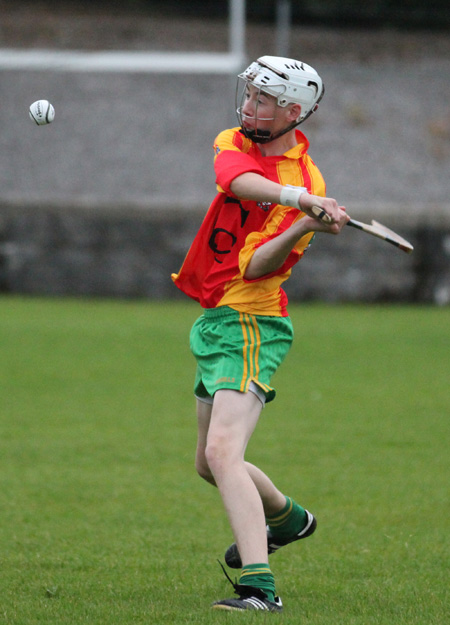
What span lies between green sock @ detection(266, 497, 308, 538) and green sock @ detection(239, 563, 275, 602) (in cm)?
77

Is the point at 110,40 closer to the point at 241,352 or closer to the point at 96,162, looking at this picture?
the point at 96,162

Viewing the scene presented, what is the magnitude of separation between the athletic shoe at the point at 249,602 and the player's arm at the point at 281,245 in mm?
1244

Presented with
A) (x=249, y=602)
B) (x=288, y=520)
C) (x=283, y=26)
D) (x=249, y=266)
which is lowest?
(x=283, y=26)

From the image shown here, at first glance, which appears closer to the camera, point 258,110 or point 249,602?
point 249,602

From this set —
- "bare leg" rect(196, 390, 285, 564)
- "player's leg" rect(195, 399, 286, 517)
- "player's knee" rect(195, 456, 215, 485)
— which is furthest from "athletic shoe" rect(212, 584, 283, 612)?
"player's knee" rect(195, 456, 215, 485)

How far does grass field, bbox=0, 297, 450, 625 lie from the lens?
165 inches

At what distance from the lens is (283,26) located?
33.3 m

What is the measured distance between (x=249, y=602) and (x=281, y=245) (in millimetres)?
1371

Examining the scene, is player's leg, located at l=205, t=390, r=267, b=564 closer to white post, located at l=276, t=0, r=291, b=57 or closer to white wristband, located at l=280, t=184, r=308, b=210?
white wristband, located at l=280, t=184, r=308, b=210

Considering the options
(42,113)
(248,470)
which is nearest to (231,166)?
(42,113)

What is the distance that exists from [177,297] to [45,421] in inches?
362

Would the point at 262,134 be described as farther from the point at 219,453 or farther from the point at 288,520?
the point at 288,520

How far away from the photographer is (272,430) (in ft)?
26.8

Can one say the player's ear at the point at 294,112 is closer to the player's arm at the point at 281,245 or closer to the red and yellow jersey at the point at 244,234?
the red and yellow jersey at the point at 244,234
